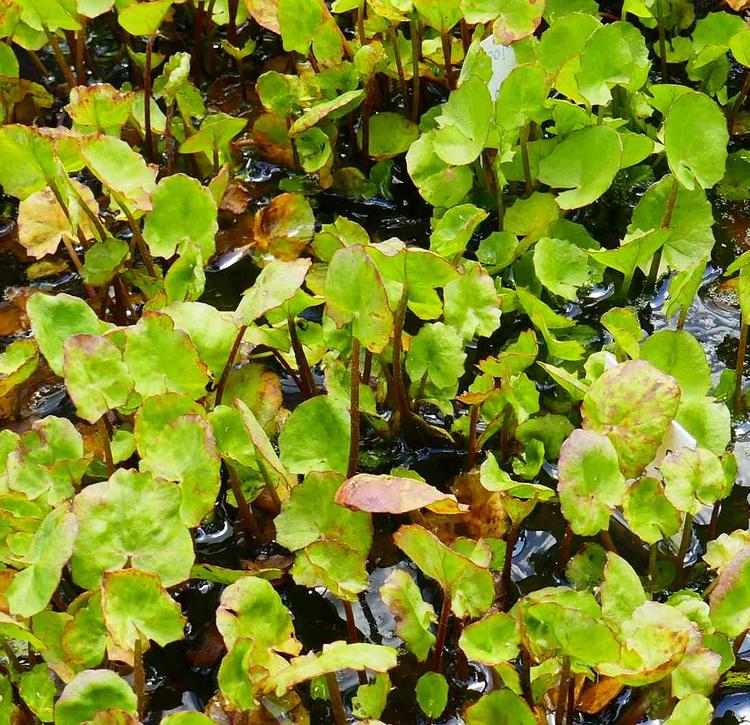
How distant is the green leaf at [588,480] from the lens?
956mm

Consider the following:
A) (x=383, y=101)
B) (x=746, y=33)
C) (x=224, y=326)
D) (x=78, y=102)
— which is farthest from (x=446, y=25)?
(x=224, y=326)

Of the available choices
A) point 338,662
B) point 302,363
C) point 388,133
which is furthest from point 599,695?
point 388,133

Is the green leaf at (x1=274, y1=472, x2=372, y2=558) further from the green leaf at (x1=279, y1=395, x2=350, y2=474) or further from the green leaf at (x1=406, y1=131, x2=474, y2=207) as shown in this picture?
the green leaf at (x1=406, y1=131, x2=474, y2=207)

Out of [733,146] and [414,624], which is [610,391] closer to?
[414,624]

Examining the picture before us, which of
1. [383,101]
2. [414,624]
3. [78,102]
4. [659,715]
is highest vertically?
[78,102]

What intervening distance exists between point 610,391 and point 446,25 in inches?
29.5

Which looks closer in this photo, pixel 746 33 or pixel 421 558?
pixel 421 558

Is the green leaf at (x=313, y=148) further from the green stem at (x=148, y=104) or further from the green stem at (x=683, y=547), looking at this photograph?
the green stem at (x=683, y=547)

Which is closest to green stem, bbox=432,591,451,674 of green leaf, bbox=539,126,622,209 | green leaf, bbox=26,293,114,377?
green leaf, bbox=26,293,114,377

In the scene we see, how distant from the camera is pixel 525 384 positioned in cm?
119

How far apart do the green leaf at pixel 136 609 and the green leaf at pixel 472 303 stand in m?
0.51

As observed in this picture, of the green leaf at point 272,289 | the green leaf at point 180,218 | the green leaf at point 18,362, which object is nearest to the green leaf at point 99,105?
the green leaf at point 180,218

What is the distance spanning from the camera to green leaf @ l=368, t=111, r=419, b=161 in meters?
1.64

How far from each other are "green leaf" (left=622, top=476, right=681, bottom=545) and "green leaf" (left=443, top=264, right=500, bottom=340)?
28 cm
